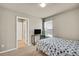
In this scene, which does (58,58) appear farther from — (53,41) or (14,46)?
(14,46)

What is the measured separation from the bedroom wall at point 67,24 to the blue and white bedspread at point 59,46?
0.37 feet

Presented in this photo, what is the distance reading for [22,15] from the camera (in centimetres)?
186

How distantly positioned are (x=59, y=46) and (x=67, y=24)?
50 centimetres

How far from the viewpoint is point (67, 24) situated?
5.70ft

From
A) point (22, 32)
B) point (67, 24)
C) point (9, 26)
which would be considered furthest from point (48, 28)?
point (9, 26)

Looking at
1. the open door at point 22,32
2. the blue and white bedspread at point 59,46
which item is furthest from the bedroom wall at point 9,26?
the blue and white bedspread at point 59,46

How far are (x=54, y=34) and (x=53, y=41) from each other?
0.51 feet

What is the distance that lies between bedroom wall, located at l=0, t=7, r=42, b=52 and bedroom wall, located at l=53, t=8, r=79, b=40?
1.29 ft

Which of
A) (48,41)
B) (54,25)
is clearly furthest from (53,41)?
(54,25)

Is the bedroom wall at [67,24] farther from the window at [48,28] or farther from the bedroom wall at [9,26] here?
the bedroom wall at [9,26]

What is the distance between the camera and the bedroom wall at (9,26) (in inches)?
68.7

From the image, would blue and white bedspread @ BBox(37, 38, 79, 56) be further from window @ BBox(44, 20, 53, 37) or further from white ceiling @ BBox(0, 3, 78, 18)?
white ceiling @ BBox(0, 3, 78, 18)

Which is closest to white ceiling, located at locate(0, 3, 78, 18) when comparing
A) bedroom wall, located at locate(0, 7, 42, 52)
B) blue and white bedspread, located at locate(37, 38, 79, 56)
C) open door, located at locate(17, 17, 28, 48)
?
bedroom wall, located at locate(0, 7, 42, 52)

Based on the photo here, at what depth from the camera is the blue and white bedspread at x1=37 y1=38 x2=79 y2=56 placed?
151 centimetres
